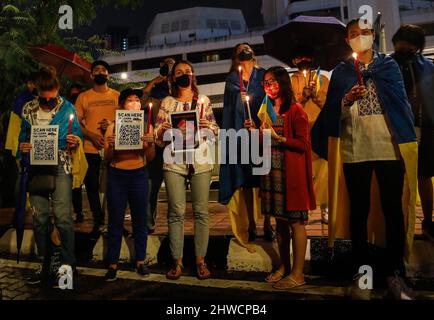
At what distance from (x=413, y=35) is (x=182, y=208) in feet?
9.34

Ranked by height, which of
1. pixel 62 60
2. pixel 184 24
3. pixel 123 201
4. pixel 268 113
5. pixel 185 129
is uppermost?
pixel 184 24

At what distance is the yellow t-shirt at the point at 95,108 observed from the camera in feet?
15.6

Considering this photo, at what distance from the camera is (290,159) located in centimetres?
349

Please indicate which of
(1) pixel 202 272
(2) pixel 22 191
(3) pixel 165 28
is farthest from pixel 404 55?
(3) pixel 165 28

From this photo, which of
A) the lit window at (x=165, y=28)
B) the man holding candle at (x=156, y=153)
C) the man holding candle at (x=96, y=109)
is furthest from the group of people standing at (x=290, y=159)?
the lit window at (x=165, y=28)

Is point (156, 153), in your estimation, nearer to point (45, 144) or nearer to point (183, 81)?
point (183, 81)

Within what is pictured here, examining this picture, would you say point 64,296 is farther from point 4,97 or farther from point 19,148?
point 4,97

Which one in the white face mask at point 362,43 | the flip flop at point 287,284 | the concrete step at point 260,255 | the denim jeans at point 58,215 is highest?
the white face mask at point 362,43

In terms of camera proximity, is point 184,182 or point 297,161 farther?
point 184,182

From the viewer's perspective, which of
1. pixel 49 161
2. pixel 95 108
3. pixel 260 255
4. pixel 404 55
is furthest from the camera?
pixel 95 108

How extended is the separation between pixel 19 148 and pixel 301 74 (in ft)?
10.9

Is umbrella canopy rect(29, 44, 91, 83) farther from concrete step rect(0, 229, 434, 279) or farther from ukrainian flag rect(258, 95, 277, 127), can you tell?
ukrainian flag rect(258, 95, 277, 127)

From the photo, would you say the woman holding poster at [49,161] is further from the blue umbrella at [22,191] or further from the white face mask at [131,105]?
the white face mask at [131,105]

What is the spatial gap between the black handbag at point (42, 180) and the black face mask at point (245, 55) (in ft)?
7.55
